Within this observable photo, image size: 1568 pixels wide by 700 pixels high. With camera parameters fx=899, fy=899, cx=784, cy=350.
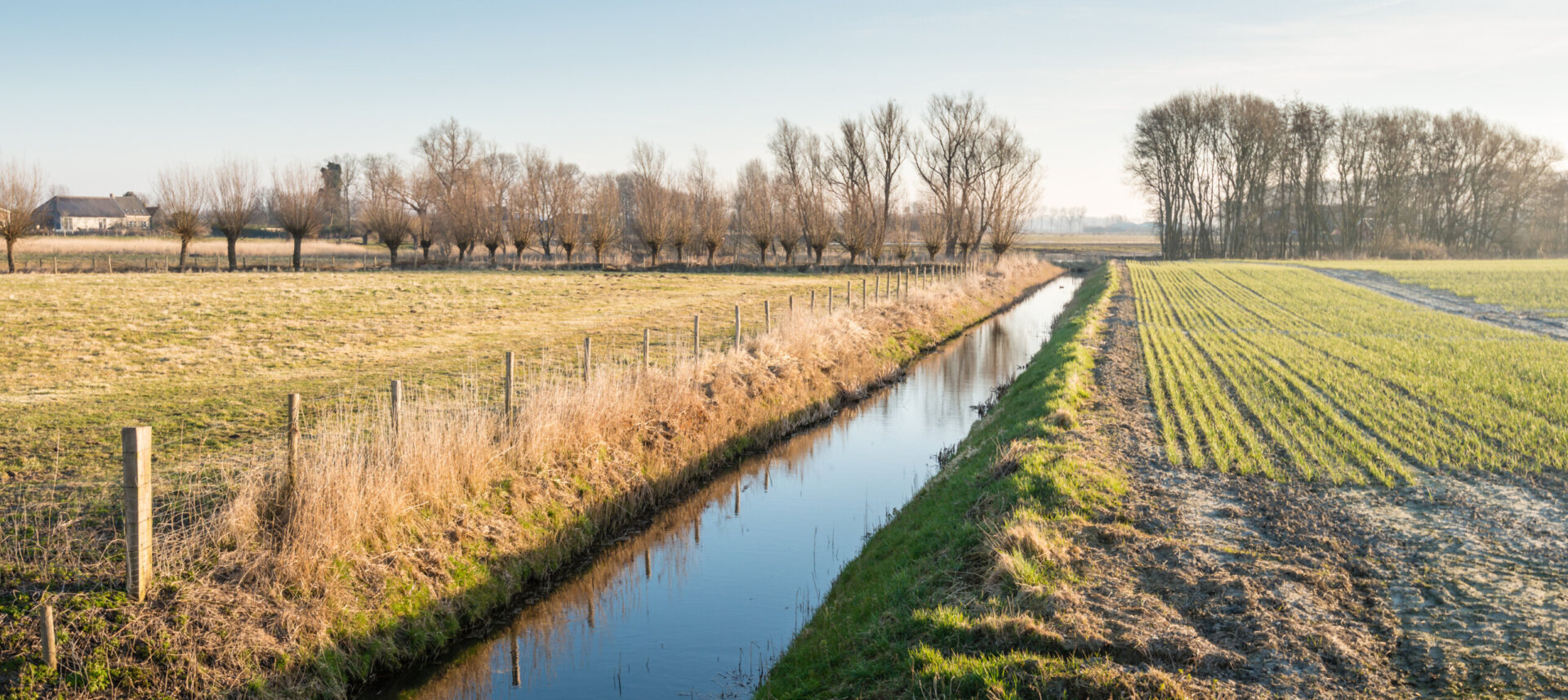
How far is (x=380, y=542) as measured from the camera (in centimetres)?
784

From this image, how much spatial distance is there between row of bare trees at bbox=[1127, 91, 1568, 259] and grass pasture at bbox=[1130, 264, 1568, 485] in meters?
58.3

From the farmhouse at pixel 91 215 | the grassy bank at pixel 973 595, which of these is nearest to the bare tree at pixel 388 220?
the farmhouse at pixel 91 215

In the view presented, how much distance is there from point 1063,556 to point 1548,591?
347 centimetres

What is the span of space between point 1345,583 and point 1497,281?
5014 centimetres

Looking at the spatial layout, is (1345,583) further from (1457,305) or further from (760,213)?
(760,213)

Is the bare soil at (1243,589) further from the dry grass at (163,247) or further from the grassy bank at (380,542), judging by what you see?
the dry grass at (163,247)

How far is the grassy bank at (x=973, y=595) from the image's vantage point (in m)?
5.49

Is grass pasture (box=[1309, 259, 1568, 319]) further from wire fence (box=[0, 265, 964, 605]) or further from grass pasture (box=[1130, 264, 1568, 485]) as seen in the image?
wire fence (box=[0, 265, 964, 605])

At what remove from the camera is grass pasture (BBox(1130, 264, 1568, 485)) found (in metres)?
10.8

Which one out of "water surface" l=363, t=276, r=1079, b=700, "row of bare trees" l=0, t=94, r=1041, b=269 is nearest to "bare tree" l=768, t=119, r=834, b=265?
"row of bare trees" l=0, t=94, r=1041, b=269

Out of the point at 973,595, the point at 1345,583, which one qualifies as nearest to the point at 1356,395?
the point at 1345,583

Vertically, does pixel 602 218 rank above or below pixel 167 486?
above

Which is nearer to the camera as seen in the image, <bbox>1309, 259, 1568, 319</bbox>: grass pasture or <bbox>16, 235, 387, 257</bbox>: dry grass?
<bbox>1309, 259, 1568, 319</bbox>: grass pasture

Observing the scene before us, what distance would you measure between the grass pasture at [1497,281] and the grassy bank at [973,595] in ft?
97.1
